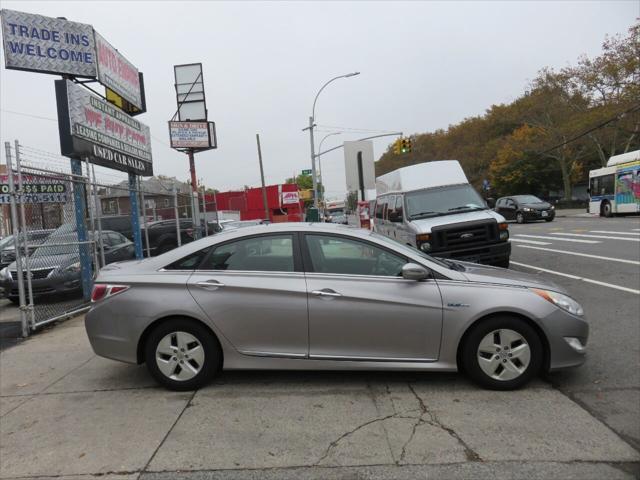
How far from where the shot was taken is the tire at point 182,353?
434cm

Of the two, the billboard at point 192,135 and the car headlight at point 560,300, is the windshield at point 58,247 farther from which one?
the billboard at point 192,135

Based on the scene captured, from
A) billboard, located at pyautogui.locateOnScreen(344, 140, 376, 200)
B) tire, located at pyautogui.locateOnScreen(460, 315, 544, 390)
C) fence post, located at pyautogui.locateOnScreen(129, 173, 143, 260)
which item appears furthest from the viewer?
billboard, located at pyautogui.locateOnScreen(344, 140, 376, 200)

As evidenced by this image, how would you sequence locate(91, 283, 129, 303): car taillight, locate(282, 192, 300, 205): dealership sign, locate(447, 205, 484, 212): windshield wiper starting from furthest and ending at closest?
locate(282, 192, 300, 205): dealership sign
locate(447, 205, 484, 212): windshield wiper
locate(91, 283, 129, 303): car taillight

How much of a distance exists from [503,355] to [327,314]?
5.04 ft

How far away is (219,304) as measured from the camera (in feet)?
14.1

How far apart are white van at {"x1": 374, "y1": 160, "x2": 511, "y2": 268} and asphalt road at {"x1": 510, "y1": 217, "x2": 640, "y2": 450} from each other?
5.16 ft

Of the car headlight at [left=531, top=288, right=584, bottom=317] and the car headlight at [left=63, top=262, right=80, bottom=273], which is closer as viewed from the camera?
the car headlight at [left=531, top=288, right=584, bottom=317]

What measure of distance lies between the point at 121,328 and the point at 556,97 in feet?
147

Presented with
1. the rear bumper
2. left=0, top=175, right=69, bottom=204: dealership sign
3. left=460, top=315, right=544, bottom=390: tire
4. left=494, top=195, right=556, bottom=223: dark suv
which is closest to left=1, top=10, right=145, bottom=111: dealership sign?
left=0, top=175, right=69, bottom=204: dealership sign

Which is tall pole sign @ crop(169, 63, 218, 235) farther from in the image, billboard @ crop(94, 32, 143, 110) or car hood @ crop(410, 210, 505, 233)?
car hood @ crop(410, 210, 505, 233)

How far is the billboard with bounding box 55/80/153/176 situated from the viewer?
8.27 meters

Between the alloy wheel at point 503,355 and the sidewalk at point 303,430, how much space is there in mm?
178

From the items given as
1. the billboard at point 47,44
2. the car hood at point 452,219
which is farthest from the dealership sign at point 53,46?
the car hood at point 452,219

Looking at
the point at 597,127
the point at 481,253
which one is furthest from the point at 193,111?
the point at 597,127
